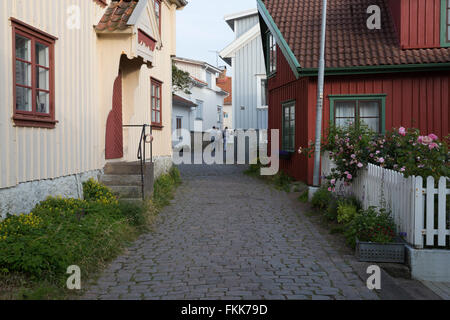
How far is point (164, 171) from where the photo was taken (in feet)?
49.0

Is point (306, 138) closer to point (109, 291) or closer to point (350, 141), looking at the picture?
point (350, 141)

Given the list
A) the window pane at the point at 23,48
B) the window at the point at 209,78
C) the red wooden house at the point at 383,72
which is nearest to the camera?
the window pane at the point at 23,48

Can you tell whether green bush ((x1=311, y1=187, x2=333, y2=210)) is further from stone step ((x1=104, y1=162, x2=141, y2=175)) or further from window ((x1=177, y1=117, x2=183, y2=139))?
window ((x1=177, y1=117, x2=183, y2=139))

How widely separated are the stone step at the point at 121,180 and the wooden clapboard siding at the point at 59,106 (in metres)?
0.33

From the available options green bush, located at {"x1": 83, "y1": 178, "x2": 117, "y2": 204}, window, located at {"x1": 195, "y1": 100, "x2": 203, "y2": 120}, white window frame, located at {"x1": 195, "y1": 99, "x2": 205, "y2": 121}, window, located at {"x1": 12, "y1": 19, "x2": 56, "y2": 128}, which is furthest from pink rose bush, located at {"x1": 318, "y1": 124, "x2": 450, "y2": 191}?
window, located at {"x1": 195, "y1": 100, "x2": 203, "y2": 120}

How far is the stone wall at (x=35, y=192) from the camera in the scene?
6.51m

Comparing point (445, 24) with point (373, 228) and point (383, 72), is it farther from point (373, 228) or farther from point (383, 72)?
point (373, 228)

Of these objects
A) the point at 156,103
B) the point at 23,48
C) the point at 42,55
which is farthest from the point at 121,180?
the point at 156,103

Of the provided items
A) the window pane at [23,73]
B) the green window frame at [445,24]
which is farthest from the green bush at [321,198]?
the window pane at [23,73]

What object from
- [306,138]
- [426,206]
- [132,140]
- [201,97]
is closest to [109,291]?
[426,206]

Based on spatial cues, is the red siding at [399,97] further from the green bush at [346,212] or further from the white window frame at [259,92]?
the white window frame at [259,92]

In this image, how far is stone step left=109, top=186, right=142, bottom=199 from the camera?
970 centimetres

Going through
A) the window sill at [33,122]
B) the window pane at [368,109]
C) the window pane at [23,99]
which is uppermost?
the window pane at [368,109]

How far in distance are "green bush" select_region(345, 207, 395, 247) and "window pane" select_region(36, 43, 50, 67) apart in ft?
19.2
